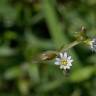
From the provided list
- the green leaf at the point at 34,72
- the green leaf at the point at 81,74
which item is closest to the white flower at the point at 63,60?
the green leaf at the point at 81,74

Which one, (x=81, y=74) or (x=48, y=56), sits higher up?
(x=48, y=56)

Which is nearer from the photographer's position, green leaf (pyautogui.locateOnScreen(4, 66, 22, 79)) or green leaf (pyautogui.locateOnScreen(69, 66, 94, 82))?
green leaf (pyautogui.locateOnScreen(69, 66, 94, 82))

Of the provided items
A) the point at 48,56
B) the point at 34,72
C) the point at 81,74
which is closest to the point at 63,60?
the point at 48,56

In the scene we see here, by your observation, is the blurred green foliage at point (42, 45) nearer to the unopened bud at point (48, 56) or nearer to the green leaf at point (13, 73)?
the green leaf at point (13, 73)

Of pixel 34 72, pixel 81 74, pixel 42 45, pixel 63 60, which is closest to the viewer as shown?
pixel 63 60

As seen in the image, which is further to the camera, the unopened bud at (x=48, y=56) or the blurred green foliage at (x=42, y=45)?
the blurred green foliage at (x=42, y=45)

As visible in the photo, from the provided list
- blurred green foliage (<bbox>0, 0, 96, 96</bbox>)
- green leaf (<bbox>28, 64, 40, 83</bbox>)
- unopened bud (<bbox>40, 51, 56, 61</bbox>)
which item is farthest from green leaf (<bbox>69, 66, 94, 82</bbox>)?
unopened bud (<bbox>40, 51, 56, 61</bbox>)

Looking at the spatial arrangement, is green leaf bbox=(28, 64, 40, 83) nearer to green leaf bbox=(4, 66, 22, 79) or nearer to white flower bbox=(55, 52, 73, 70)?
green leaf bbox=(4, 66, 22, 79)

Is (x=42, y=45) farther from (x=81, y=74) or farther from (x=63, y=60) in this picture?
(x=63, y=60)

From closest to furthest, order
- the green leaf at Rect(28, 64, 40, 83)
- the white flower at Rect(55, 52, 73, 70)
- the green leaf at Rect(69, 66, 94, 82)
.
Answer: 1. the white flower at Rect(55, 52, 73, 70)
2. the green leaf at Rect(69, 66, 94, 82)
3. the green leaf at Rect(28, 64, 40, 83)
